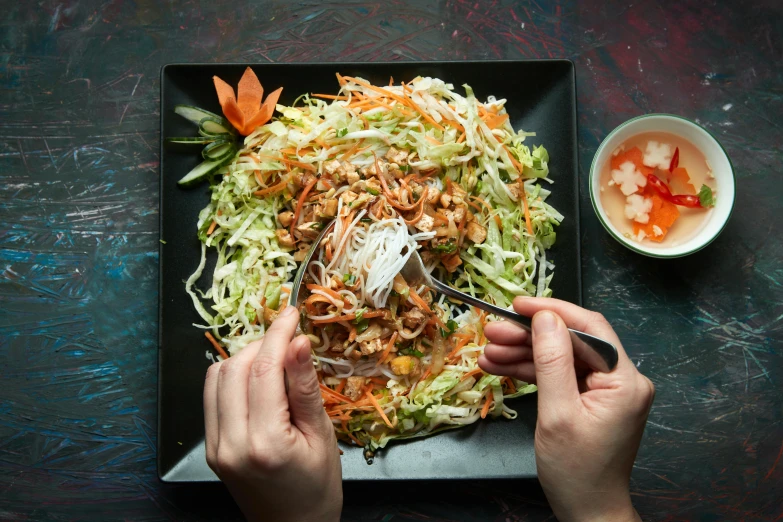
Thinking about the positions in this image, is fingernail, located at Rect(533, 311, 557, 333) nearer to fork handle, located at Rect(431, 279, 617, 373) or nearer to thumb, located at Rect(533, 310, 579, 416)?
thumb, located at Rect(533, 310, 579, 416)

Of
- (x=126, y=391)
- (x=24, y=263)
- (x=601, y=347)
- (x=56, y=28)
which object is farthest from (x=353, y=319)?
(x=56, y=28)

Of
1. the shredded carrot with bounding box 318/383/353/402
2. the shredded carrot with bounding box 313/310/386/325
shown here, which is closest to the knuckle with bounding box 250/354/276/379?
the shredded carrot with bounding box 313/310/386/325

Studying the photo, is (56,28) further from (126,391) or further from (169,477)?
(169,477)

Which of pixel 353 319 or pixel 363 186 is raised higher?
pixel 363 186

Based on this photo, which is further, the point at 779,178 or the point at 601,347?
the point at 779,178

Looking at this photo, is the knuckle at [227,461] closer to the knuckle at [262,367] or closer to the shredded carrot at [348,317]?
the knuckle at [262,367]

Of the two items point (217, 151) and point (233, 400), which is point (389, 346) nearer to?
point (233, 400)

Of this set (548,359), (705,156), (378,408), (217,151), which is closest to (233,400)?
(378,408)
